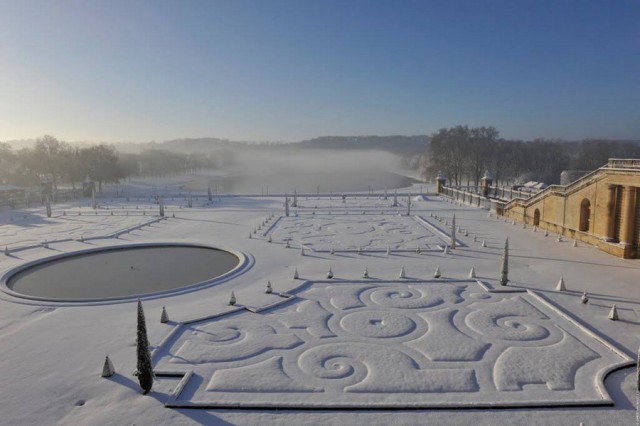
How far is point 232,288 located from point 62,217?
3011 cm

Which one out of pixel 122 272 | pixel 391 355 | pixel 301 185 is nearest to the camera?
pixel 391 355

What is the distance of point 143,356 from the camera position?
991cm

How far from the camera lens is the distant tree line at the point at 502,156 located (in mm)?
83812

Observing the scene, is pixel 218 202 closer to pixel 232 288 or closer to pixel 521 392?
pixel 232 288

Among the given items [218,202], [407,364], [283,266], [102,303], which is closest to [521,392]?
[407,364]

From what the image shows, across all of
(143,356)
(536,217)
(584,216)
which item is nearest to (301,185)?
(536,217)

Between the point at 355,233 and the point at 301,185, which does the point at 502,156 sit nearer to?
the point at 301,185

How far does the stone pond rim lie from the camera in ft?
59.8

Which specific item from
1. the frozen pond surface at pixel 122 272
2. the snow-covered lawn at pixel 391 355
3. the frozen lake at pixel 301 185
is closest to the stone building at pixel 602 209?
the snow-covered lawn at pixel 391 355

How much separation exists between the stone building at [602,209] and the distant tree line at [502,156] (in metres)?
47.3

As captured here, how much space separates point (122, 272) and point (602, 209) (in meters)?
28.2

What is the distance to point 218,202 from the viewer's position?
52.2 metres

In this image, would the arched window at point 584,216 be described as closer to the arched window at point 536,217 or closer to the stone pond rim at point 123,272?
the arched window at point 536,217

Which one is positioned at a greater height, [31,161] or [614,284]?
[31,161]
